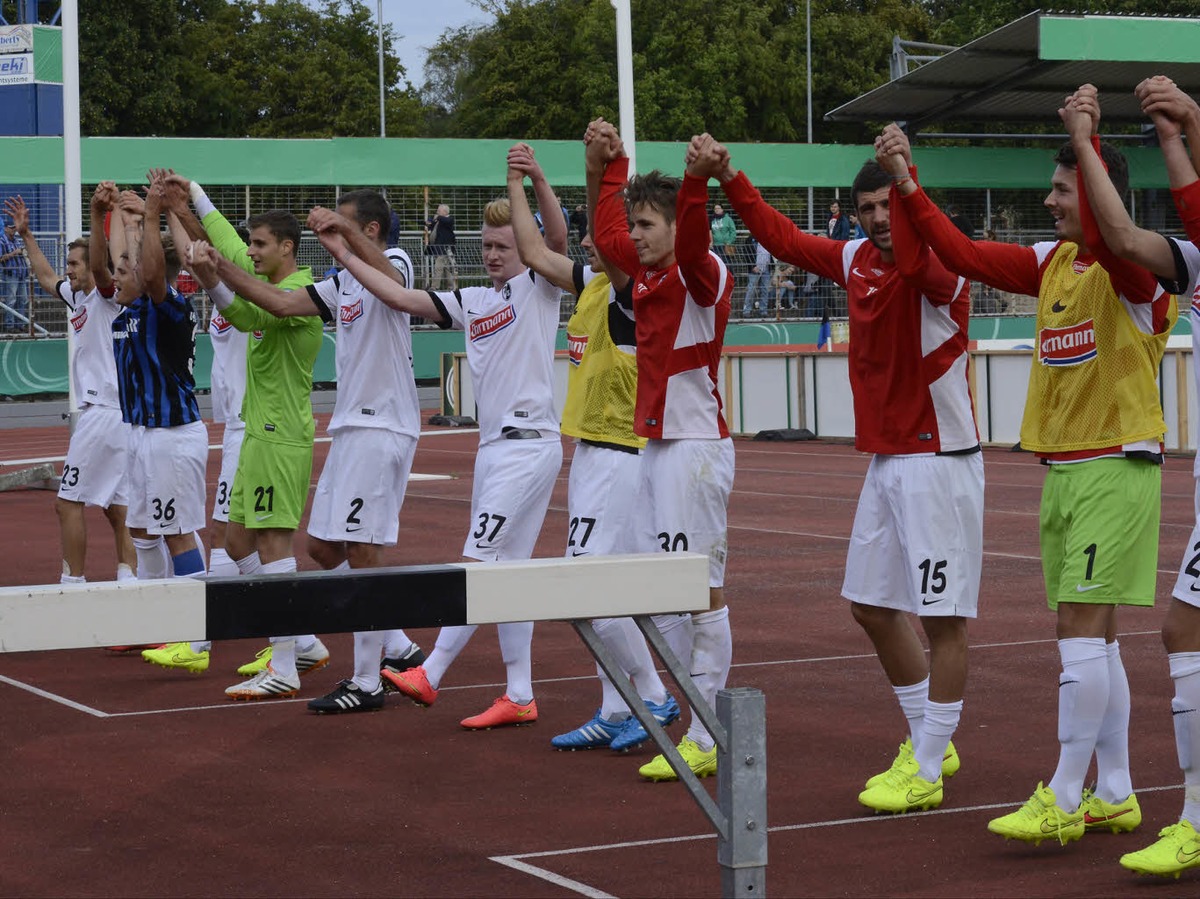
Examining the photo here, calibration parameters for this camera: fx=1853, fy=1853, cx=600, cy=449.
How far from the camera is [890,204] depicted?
6461 mm

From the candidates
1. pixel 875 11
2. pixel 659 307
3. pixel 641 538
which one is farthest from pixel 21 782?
pixel 875 11

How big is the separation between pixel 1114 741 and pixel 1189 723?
46 centimetres

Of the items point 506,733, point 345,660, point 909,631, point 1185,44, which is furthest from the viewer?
point 1185,44

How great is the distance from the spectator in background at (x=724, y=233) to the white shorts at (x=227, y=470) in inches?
907

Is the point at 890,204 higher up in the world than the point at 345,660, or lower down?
higher up

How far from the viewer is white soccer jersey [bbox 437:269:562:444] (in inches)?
335

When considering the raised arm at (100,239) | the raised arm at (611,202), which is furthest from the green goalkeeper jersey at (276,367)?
the raised arm at (611,202)

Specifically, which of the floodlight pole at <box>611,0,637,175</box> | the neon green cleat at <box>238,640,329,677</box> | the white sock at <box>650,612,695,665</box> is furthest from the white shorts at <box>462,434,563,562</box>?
the floodlight pole at <box>611,0,637,175</box>

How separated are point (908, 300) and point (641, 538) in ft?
5.23

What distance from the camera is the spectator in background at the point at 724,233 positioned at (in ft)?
112

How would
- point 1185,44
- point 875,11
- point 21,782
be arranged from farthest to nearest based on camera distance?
point 875,11, point 1185,44, point 21,782

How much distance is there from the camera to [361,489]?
349 inches

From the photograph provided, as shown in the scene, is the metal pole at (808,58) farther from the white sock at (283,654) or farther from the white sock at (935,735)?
the white sock at (935,735)

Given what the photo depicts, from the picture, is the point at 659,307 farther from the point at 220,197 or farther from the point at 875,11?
the point at 875,11
